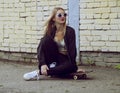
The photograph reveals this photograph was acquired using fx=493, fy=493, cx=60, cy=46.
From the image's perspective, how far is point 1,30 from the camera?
10719mm

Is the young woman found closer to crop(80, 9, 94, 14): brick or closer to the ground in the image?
the ground

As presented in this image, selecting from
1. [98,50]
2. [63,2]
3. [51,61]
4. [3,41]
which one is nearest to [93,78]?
[51,61]

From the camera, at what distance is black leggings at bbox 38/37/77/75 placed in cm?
794

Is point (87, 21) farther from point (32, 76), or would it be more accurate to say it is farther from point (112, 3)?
point (32, 76)

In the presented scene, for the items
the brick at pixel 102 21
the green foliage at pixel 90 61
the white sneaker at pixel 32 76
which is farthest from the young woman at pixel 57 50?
the green foliage at pixel 90 61

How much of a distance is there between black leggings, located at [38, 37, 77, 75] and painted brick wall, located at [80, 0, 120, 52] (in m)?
1.69

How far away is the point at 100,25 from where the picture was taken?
9.52 metres

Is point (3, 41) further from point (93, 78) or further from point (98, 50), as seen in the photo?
point (93, 78)

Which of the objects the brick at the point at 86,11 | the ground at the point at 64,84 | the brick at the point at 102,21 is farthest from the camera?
the brick at the point at 86,11

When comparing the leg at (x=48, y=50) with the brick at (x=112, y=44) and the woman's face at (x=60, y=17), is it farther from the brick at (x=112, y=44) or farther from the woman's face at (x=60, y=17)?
the brick at (x=112, y=44)

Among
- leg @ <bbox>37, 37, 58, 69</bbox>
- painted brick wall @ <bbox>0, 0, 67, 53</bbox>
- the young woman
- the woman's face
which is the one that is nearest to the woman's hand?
the young woman

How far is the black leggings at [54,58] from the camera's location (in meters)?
7.94

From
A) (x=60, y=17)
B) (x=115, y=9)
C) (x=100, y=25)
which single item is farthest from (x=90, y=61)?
(x=60, y=17)

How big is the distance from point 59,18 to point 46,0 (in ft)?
6.75
